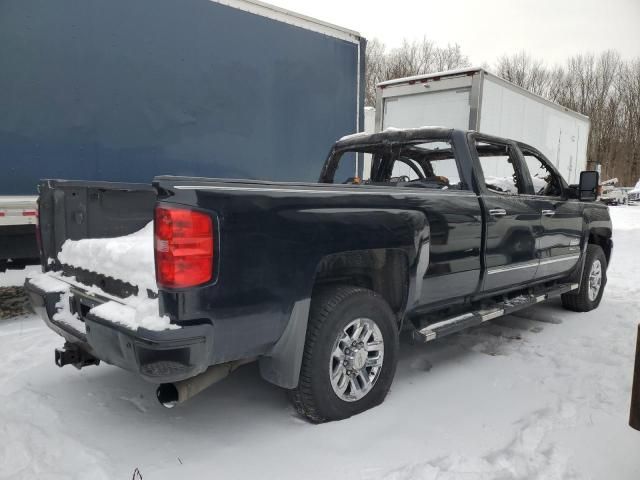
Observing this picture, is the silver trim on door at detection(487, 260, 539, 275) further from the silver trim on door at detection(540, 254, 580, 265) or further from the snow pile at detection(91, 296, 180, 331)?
the snow pile at detection(91, 296, 180, 331)

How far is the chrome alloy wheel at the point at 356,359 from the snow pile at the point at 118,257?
3.63ft

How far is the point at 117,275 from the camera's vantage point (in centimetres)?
266

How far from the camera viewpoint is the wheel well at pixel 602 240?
572cm

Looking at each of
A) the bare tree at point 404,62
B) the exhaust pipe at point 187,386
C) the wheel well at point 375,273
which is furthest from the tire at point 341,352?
the bare tree at point 404,62

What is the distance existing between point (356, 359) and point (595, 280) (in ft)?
13.8

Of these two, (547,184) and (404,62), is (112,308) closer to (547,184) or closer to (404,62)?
(547,184)

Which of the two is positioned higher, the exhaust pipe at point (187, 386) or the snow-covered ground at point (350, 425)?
the exhaust pipe at point (187, 386)

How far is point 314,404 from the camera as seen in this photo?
2.73 meters

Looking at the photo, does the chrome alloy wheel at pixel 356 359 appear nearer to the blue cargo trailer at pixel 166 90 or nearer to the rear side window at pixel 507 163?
the rear side window at pixel 507 163

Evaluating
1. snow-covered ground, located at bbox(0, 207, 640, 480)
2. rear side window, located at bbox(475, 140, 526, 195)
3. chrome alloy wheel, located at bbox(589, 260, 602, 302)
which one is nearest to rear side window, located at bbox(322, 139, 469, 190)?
rear side window, located at bbox(475, 140, 526, 195)

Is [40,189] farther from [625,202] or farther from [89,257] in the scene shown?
[625,202]

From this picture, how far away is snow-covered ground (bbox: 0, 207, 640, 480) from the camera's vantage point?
2.42 meters

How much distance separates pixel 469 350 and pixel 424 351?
0.40m

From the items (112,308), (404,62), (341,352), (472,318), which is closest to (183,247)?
(112,308)
